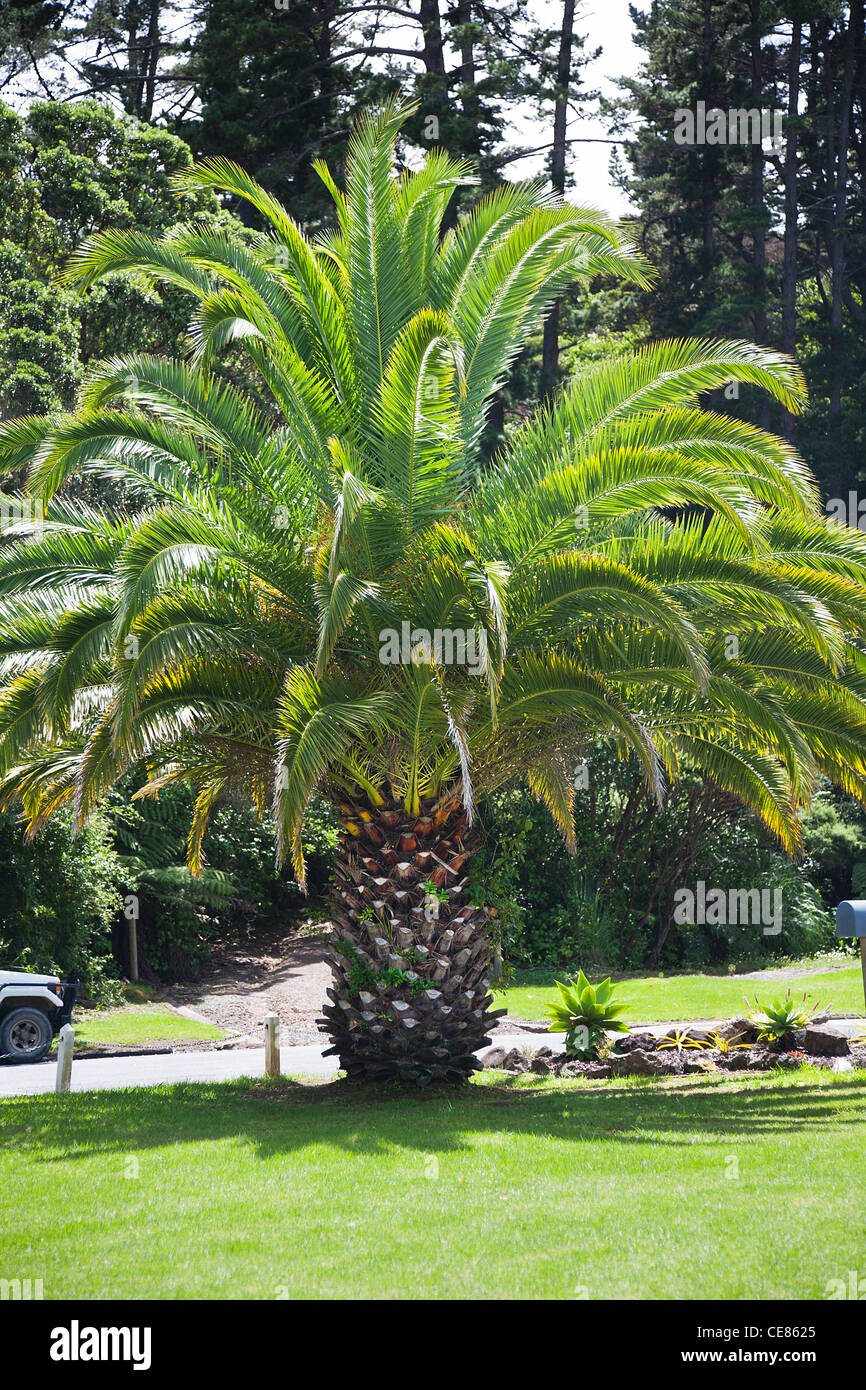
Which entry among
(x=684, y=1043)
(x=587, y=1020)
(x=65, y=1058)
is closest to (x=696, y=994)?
(x=684, y=1043)

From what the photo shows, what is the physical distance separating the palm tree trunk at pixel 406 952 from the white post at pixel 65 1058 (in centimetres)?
248

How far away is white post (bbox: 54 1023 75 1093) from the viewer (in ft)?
36.8

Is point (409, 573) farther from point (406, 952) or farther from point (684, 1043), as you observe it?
point (684, 1043)

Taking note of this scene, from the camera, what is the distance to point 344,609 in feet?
27.8

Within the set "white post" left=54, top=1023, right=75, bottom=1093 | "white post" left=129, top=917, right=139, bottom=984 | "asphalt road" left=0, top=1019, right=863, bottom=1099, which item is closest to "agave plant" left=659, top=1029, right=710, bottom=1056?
"asphalt road" left=0, top=1019, right=863, bottom=1099

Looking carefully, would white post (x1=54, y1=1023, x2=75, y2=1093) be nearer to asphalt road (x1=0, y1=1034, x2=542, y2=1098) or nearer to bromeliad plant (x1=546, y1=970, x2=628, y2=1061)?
asphalt road (x1=0, y1=1034, x2=542, y2=1098)

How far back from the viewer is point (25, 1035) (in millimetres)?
14320

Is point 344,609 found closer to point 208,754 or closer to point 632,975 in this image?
point 208,754

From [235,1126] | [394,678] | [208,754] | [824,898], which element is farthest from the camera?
[824,898]

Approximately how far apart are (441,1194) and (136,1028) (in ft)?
35.9

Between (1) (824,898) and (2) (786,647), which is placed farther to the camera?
(1) (824,898)

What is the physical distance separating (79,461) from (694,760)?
6.18 m

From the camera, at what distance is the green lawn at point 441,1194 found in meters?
5.43

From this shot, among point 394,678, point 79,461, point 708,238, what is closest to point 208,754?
point 394,678
